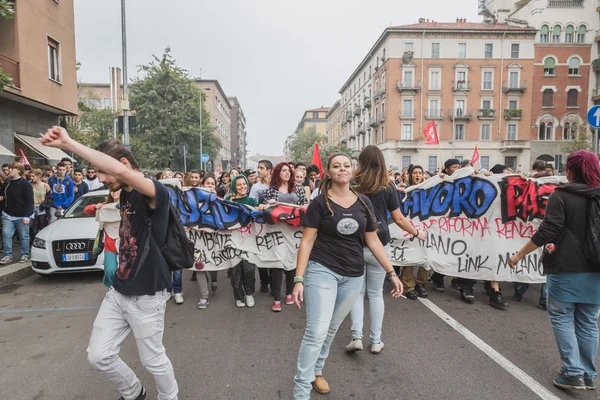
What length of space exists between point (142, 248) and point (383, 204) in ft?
7.65

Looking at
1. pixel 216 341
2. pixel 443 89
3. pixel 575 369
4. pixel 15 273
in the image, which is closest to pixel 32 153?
pixel 15 273

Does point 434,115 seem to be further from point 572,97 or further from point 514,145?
point 572,97

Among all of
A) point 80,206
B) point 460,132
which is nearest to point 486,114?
point 460,132

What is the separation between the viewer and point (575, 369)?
3221 mm

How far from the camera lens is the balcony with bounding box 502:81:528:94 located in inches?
1922

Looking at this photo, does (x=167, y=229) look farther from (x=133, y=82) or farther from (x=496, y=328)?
(x=133, y=82)

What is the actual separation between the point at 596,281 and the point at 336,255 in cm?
214

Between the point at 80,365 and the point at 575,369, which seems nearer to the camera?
the point at 575,369

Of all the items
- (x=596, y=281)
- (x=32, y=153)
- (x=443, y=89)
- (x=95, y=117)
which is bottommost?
(x=596, y=281)

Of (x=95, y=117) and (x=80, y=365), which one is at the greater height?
(x=95, y=117)

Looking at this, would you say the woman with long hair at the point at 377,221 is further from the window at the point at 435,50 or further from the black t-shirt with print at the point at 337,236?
the window at the point at 435,50

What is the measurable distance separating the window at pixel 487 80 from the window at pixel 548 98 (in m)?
Answer: 6.44

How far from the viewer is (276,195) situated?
5.85 metres

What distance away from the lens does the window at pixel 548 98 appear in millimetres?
48781
